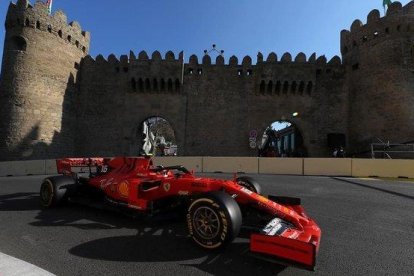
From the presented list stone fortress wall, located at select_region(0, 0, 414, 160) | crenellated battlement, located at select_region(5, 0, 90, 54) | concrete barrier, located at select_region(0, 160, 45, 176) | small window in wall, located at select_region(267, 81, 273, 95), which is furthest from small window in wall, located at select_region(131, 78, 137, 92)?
small window in wall, located at select_region(267, 81, 273, 95)

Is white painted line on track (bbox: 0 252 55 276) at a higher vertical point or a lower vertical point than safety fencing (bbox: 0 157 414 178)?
lower

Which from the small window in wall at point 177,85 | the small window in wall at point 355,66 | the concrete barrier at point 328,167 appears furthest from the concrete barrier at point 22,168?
the small window in wall at point 355,66

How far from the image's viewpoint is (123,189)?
5.32 m

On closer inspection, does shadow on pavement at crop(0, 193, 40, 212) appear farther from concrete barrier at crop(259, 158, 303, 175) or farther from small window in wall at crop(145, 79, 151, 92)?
small window in wall at crop(145, 79, 151, 92)

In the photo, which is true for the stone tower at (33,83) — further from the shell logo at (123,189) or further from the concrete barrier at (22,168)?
the shell logo at (123,189)

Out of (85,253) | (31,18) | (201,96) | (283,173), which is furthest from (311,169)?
(31,18)

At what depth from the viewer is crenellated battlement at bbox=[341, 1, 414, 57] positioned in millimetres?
21344

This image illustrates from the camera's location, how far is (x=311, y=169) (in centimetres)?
1611

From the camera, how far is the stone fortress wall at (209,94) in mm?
22172

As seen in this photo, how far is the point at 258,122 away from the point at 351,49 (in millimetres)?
8135

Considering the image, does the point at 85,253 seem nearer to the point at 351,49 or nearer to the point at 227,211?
the point at 227,211

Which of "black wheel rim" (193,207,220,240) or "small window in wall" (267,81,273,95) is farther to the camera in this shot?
"small window in wall" (267,81,273,95)

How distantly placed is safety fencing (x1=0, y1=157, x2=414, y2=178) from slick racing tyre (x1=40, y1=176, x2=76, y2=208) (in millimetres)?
11256

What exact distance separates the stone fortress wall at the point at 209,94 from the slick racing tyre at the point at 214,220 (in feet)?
64.9
